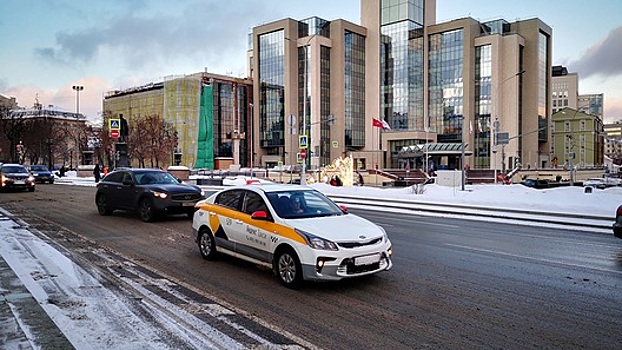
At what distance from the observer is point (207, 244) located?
→ 372 inches

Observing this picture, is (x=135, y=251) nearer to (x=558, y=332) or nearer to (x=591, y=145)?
(x=558, y=332)

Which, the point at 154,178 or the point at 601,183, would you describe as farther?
the point at 601,183

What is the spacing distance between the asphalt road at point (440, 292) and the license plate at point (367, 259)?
0.43m

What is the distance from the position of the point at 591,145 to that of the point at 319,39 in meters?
72.7

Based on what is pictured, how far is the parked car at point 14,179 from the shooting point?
29.2 meters

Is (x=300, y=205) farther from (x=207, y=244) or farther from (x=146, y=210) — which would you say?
(x=146, y=210)

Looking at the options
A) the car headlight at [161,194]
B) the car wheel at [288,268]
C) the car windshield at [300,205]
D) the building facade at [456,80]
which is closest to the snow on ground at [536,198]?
the car windshield at [300,205]

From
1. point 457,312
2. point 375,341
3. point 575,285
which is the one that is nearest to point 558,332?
point 457,312

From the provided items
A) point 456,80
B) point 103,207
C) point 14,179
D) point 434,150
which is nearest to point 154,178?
point 103,207

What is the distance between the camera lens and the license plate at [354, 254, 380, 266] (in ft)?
23.3

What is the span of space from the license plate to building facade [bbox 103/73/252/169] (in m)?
83.9

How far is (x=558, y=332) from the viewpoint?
216 inches

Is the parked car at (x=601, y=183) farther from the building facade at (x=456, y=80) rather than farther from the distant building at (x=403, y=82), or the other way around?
the distant building at (x=403, y=82)

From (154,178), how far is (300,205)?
9330 millimetres
